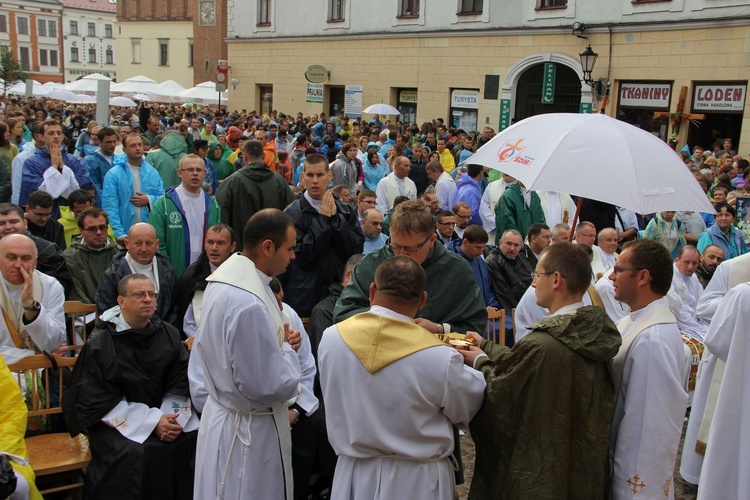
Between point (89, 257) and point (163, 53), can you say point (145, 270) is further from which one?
point (163, 53)

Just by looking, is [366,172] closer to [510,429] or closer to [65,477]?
[65,477]

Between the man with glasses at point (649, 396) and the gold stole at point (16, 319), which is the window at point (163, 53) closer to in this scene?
the gold stole at point (16, 319)

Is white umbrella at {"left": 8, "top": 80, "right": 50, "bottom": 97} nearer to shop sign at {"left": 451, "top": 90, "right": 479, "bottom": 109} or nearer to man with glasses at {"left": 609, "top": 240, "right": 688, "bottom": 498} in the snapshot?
shop sign at {"left": 451, "top": 90, "right": 479, "bottom": 109}

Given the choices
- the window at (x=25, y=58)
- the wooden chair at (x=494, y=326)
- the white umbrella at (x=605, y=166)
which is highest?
the window at (x=25, y=58)

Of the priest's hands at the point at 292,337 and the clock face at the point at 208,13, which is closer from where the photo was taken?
the priest's hands at the point at 292,337

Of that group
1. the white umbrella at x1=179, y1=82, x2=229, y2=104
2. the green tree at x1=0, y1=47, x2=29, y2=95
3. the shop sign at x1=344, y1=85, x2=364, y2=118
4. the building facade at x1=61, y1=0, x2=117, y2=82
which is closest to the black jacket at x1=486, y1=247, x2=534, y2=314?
the shop sign at x1=344, y1=85, x2=364, y2=118

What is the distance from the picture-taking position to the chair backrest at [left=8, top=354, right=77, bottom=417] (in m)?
4.49

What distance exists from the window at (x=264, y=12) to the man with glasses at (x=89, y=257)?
2575cm

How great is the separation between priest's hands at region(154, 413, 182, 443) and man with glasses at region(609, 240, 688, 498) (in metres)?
2.53

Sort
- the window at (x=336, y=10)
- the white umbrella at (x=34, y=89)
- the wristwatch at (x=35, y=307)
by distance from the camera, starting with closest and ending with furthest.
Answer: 1. the wristwatch at (x=35, y=307)
2. the window at (x=336, y=10)
3. the white umbrella at (x=34, y=89)

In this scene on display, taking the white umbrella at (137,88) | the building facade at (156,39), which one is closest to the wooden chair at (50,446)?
the white umbrella at (137,88)

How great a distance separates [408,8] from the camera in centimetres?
2439

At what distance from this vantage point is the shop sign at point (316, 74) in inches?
1051

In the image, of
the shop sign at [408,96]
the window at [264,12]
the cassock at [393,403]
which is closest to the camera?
the cassock at [393,403]
